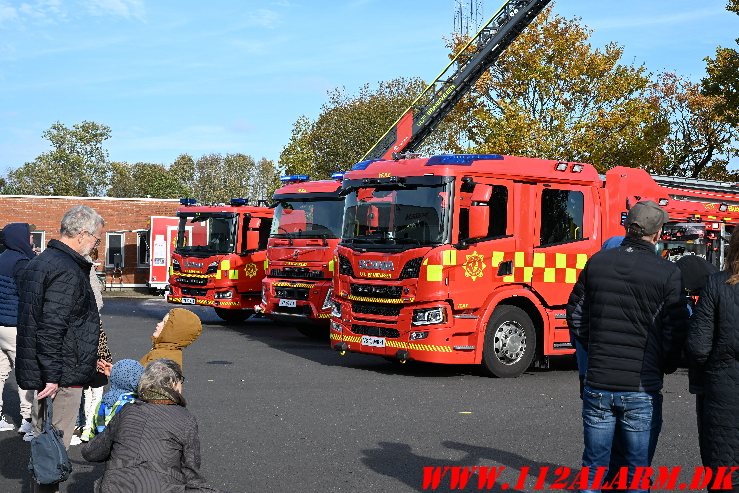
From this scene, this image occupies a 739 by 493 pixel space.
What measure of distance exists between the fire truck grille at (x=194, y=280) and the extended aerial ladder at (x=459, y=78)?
6536 millimetres

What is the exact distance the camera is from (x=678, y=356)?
4.71 m

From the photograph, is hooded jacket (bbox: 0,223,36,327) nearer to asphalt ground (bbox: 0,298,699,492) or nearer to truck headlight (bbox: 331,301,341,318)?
asphalt ground (bbox: 0,298,699,492)

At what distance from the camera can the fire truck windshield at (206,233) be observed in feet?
66.1

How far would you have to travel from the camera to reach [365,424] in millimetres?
8727

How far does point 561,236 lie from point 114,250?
33464 millimetres

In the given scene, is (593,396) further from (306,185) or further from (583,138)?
(583,138)

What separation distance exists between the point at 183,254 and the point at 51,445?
1585cm

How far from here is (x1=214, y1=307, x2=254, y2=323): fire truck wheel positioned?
21.7 meters

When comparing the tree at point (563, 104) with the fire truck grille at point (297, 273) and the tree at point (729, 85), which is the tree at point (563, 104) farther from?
the fire truck grille at point (297, 273)

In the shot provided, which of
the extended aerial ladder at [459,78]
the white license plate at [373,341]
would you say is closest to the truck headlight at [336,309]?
the white license plate at [373,341]

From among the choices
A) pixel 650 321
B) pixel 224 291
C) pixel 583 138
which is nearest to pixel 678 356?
pixel 650 321

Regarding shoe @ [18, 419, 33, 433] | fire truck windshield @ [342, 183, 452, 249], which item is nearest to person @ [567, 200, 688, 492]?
shoe @ [18, 419, 33, 433]

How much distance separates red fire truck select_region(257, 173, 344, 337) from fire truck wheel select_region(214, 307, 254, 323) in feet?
13.5

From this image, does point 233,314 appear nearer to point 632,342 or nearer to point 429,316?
point 429,316
